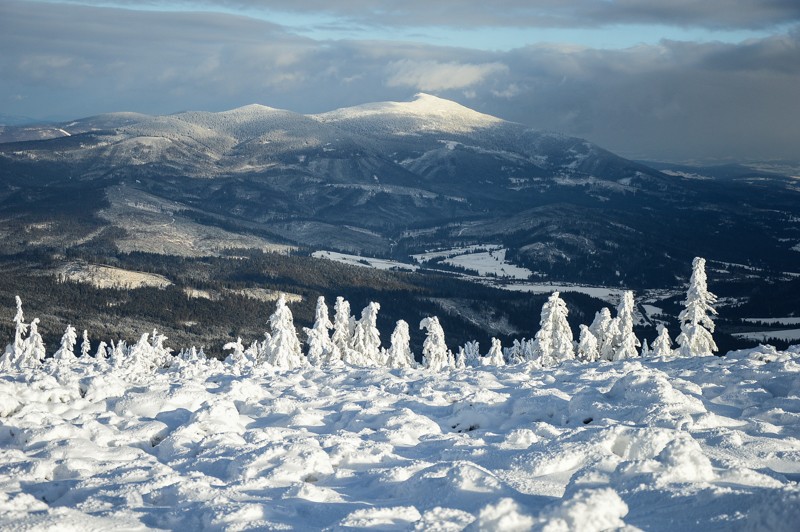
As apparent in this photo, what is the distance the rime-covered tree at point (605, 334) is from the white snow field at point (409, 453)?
41.9 m

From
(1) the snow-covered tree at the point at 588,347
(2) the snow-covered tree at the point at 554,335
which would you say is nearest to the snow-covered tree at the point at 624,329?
(1) the snow-covered tree at the point at 588,347

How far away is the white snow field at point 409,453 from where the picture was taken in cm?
1658

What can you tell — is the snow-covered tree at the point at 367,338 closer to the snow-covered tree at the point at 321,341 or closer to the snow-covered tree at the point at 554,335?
the snow-covered tree at the point at 321,341

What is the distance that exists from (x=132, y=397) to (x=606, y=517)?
21.8 m

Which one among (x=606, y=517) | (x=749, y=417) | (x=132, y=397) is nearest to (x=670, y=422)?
(x=749, y=417)

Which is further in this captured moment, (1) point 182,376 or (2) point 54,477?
(1) point 182,376

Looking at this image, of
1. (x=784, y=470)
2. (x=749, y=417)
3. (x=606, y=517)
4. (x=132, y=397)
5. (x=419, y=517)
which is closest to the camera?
(x=606, y=517)

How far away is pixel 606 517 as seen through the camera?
1484 cm

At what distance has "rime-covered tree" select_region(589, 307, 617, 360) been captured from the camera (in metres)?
79.1

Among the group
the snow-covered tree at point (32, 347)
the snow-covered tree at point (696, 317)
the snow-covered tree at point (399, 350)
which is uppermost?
the snow-covered tree at point (696, 317)

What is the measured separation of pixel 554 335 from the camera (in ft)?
261

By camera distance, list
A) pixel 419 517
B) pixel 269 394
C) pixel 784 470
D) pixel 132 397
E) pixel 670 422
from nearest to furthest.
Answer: pixel 419 517 → pixel 784 470 → pixel 670 422 → pixel 132 397 → pixel 269 394

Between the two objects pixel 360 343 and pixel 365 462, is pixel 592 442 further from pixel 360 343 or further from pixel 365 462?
pixel 360 343

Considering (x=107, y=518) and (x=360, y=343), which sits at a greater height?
(x=107, y=518)
